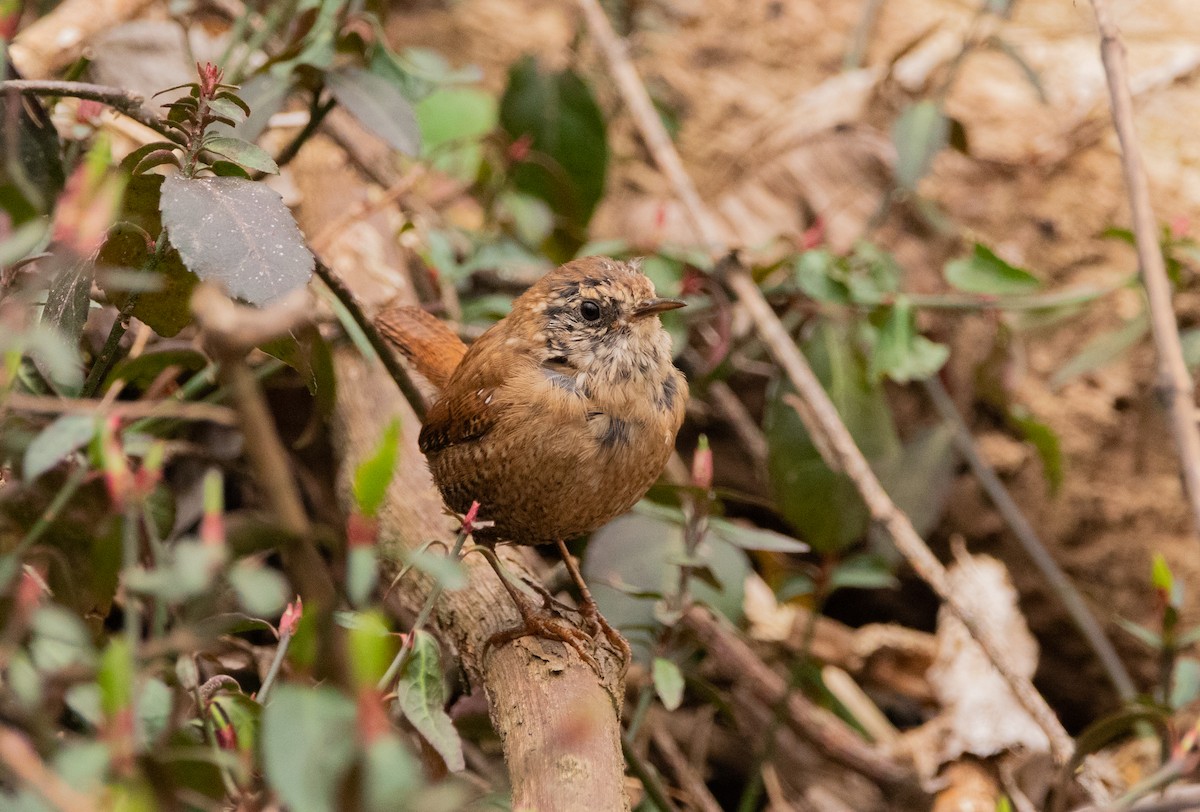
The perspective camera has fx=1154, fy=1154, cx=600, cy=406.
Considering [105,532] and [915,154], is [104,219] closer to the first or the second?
[105,532]

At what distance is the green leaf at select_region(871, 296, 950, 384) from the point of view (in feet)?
10.4

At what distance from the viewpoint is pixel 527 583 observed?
245 centimetres

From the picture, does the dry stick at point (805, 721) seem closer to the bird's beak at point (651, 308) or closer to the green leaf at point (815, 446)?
the green leaf at point (815, 446)

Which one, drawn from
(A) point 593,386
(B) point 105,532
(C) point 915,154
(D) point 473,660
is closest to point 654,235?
(C) point 915,154

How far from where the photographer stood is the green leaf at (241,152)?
5.92ft

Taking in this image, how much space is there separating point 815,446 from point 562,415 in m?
1.23

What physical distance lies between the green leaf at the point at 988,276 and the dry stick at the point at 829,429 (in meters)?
0.48

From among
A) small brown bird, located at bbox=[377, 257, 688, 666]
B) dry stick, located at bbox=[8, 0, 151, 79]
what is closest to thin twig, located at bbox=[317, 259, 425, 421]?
small brown bird, located at bbox=[377, 257, 688, 666]

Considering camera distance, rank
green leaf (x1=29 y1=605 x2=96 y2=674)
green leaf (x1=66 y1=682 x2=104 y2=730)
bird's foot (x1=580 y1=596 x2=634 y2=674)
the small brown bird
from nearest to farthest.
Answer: green leaf (x1=29 y1=605 x2=96 y2=674), green leaf (x1=66 y1=682 x2=104 y2=730), the small brown bird, bird's foot (x1=580 y1=596 x2=634 y2=674)

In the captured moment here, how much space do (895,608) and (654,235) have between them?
63.8 inches

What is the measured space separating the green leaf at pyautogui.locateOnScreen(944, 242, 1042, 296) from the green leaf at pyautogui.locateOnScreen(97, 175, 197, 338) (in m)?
2.08

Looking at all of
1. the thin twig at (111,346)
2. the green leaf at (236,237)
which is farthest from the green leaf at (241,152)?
the thin twig at (111,346)

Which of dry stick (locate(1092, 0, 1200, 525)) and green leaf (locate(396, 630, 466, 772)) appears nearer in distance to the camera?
green leaf (locate(396, 630, 466, 772))

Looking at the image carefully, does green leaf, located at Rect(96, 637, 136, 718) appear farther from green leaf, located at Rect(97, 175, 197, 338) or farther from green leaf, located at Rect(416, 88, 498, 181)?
green leaf, located at Rect(416, 88, 498, 181)
